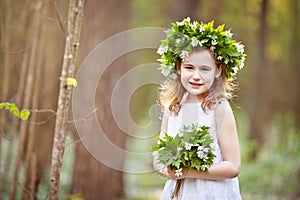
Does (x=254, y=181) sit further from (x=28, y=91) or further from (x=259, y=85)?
(x=28, y=91)

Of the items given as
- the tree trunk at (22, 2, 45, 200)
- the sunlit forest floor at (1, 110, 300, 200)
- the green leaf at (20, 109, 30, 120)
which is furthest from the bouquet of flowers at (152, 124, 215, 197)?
the sunlit forest floor at (1, 110, 300, 200)

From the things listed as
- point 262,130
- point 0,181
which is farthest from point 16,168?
point 262,130

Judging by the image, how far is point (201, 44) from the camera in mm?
3752

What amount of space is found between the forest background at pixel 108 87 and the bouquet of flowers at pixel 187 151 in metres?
0.85

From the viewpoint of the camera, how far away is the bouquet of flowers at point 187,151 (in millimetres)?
3510

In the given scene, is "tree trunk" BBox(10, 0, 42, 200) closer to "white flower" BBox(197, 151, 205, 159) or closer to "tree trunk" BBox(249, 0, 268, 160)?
"white flower" BBox(197, 151, 205, 159)

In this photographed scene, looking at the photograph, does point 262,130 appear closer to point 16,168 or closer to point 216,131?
point 16,168

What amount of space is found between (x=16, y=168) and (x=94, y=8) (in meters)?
3.36

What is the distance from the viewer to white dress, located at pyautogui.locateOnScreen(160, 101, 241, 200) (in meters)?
3.71

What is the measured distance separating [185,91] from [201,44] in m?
0.35

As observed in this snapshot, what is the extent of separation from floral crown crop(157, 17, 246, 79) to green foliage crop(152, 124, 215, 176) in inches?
19.9

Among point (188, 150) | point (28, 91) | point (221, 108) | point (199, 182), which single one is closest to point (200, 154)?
point (188, 150)

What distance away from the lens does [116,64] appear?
28.1ft

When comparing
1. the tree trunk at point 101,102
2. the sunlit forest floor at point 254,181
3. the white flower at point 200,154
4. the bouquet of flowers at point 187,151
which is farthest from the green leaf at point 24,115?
the tree trunk at point 101,102
